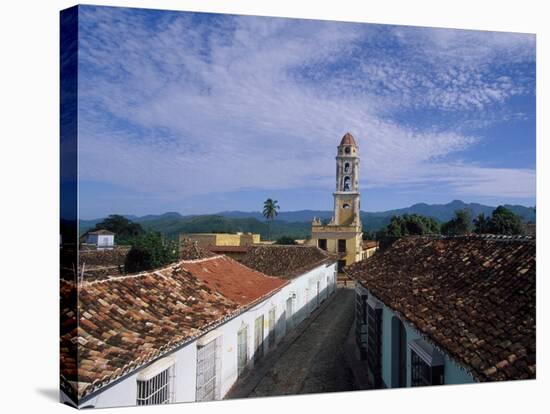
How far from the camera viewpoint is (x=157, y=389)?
592 cm

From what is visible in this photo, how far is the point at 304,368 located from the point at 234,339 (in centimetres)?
112

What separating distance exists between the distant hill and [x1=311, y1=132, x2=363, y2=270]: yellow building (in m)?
0.17

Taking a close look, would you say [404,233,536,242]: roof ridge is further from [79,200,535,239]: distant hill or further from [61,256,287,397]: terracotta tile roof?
[61,256,287,397]: terracotta tile roof

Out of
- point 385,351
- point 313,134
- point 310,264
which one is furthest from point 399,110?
point 310,264

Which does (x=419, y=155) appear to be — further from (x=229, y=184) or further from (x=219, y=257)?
(x=219, y=257)

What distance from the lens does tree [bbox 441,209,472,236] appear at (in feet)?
24.8

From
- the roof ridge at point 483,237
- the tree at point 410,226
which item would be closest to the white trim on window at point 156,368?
the tree at point 410,226

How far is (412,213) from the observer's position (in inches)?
306

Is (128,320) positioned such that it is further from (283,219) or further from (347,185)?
(347,185)

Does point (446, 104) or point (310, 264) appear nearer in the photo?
point (446, 104)

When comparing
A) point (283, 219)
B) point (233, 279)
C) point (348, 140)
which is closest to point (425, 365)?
point (283, 219)

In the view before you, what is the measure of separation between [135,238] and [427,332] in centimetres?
344

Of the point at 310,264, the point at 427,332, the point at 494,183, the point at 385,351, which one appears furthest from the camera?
the point at 310,264

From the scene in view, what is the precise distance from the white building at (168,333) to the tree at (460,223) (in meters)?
3.00
